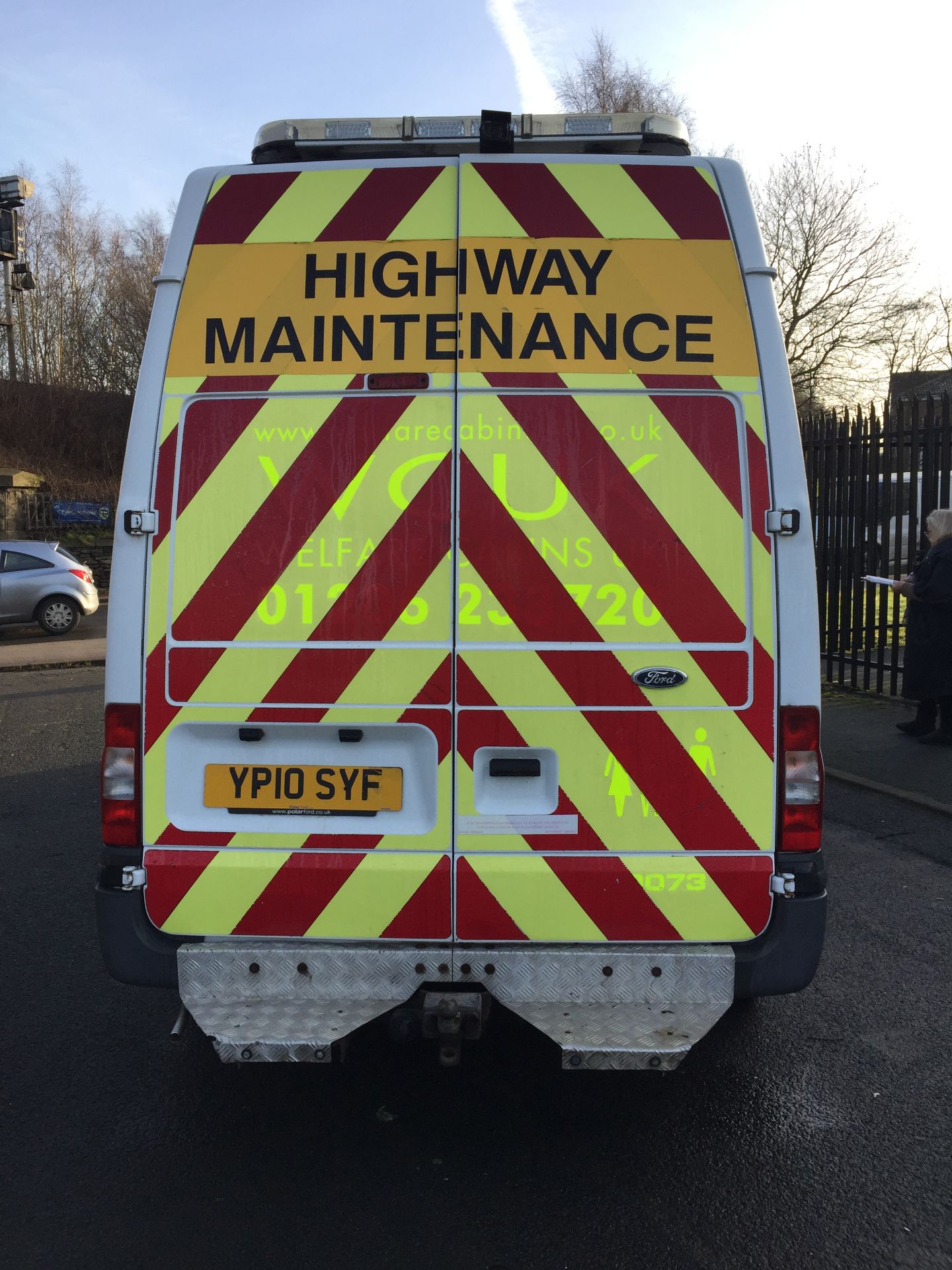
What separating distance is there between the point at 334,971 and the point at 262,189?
217cm

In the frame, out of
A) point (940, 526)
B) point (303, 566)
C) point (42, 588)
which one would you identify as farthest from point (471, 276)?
point (42, 588)

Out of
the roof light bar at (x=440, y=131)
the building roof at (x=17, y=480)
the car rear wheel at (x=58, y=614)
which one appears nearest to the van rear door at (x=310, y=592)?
the roof light bar at (x=440, y=131)

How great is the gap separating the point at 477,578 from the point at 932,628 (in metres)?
6.00

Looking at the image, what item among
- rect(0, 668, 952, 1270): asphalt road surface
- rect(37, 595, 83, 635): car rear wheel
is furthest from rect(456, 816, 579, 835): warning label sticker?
rect(37, 595, 83, 635): car rear wheel

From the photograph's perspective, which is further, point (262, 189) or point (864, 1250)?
point (262, 189)

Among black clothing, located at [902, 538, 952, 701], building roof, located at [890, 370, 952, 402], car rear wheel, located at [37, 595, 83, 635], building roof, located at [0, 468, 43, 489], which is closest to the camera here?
black clothing, located at [902, 538, 952, 701]

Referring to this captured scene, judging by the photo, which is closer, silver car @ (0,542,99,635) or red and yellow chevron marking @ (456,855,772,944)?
red and yellow chevron marking @ (456,855,772,944)

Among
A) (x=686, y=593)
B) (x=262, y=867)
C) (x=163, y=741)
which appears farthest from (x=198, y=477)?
(x=686, y=593)

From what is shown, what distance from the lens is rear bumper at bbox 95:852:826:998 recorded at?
2.71 meters

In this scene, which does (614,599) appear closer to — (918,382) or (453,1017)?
(453,1017)

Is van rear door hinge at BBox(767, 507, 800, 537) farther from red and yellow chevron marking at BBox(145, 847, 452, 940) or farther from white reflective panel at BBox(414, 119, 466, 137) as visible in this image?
white reflective panel at BBox(414, 119, 466, 137)

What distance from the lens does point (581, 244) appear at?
2.77 meters

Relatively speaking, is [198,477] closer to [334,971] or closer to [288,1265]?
[334,971]

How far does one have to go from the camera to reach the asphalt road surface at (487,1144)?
8.34 feet
